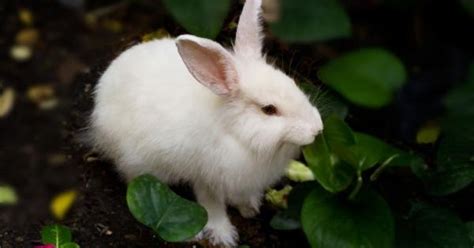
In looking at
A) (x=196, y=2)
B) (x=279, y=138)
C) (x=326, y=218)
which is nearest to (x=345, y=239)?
(x=326, y=218)

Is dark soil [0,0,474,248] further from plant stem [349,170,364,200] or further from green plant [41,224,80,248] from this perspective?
green plant [41,224,80,248]

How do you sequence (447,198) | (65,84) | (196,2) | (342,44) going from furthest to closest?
(65,84), (447,198), (342,44), (196,2)

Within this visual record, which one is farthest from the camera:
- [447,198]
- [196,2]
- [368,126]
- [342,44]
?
[368,126]

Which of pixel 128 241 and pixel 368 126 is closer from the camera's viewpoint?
pixel 128 241

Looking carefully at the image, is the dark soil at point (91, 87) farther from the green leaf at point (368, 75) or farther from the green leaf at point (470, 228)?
the green leaf at point (470, 228)

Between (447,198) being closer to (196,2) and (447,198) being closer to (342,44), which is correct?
(342,44)

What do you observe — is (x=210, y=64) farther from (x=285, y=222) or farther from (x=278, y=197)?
(x=278, y=197)

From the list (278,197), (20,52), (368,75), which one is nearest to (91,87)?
(20,52)
